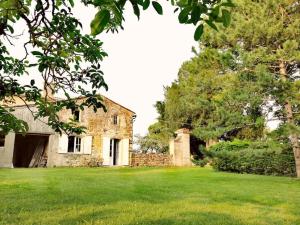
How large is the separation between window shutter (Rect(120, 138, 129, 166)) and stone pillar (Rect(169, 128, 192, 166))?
4219mm

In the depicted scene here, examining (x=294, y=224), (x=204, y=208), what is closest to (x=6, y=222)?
(x=204, y=208)

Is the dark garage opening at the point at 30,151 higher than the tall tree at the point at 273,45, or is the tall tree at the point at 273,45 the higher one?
the tall tree at the point at 273,45

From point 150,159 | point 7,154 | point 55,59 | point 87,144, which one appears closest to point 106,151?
point 87,144

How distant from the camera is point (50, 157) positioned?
850 inches

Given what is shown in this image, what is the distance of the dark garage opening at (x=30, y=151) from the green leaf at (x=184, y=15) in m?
22.8

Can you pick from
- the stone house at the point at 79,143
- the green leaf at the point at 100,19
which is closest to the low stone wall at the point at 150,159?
the stone house at the point at 79,143

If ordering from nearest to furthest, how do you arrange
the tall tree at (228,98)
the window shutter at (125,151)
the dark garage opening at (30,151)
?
the tall tree at (228,98), the dark garage opening at (30,151), the window shutter at (125,151)

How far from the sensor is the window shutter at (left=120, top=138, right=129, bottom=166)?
24420 millimetres

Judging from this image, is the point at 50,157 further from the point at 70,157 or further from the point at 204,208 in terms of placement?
the point at 204,208

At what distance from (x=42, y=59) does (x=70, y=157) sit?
20.4m

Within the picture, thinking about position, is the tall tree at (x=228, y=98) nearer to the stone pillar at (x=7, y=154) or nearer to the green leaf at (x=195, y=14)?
the green leaf at (x=195, y=14)

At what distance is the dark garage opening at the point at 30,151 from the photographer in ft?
76.0

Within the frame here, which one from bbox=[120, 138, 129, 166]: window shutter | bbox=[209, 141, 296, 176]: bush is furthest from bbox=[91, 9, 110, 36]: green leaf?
bbox=[120, 138, 129, 166]: window shutter

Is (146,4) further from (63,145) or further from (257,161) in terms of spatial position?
(63,145)
